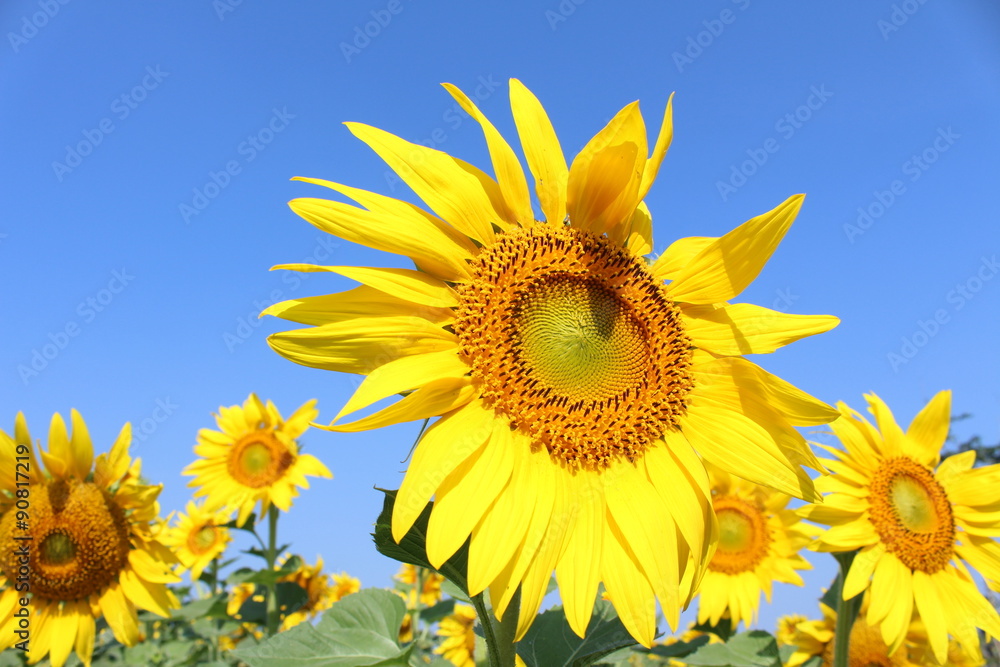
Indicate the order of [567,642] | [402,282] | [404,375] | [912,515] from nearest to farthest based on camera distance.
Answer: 1. [404,375]
2. [402,282]
3. [567,642]
4. [912,515]

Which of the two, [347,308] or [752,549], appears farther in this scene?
[752,549]

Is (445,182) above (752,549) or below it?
above

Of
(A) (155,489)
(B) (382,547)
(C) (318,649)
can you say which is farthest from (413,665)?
(A) (155,489)

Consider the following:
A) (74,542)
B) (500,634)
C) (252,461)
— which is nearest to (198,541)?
(252,461)

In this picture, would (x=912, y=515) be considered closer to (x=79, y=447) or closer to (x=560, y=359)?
(x=560, y=359)

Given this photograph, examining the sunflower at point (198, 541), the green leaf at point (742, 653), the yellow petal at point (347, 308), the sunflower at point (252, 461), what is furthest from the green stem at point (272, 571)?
the yellow petal at point (347, 308)

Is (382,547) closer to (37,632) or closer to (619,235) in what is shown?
(619,235)

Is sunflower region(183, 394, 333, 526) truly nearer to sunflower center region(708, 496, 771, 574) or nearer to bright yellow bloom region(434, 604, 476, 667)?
bright yellow bloom region(434, 604, 476, 667)
